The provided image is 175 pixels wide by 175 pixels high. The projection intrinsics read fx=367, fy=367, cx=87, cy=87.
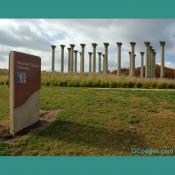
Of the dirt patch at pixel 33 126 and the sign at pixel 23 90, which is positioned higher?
the sign at pixel 23 90

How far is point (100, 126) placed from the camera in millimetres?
10078

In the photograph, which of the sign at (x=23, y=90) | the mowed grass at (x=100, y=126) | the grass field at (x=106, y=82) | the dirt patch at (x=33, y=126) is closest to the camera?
the mowed grass at (x=100, y=126)

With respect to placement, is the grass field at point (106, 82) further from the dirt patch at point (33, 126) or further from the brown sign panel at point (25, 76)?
the brown sign panel at point (25, 76)

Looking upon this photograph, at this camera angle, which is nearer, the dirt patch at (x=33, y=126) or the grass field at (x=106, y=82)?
the dirt patch at (x=33, y=126)

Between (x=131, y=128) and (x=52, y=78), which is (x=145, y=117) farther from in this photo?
(x=52, y=78)

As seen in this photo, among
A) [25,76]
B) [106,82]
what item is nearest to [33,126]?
[25,76]

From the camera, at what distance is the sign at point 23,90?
9367 millimetres

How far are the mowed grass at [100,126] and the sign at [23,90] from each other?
2.01 feet

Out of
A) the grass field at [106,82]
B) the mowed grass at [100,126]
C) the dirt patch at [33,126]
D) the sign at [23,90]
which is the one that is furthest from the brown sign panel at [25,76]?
the grass field at [106,82]

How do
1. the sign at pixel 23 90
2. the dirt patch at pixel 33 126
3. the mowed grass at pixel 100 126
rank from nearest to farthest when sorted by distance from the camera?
the mowed grass at pixel 100 126, the sign at pixel 23 90, the dirt patch at pixel 33 126

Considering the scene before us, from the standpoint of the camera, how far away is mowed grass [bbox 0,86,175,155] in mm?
8758

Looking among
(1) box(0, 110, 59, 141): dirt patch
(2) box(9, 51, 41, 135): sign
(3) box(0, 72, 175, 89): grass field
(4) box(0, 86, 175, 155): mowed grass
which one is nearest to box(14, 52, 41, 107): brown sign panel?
(2) box(9, 51, 41, 135): sign

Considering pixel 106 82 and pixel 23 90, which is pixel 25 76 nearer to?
pixel 23 90

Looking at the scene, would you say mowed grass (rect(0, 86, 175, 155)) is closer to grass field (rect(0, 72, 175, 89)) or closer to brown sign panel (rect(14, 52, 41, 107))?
brown sign panel (rect(14, 52, 41, 107))
